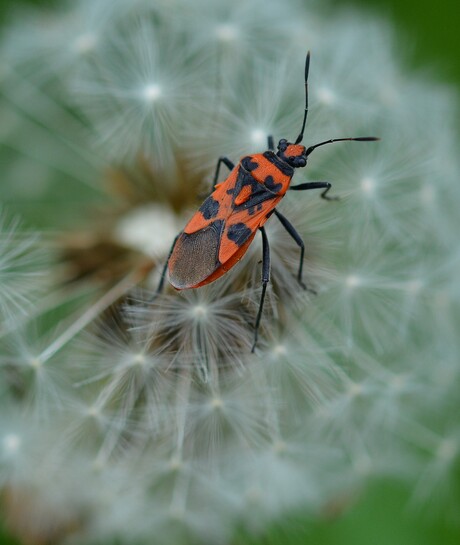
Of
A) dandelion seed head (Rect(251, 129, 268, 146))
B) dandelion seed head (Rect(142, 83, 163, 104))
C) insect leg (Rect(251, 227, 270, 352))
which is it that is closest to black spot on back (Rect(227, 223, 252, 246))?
insect leg (Rect(251, 227, 270, 352))

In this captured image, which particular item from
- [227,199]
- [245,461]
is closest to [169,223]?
[227,199]

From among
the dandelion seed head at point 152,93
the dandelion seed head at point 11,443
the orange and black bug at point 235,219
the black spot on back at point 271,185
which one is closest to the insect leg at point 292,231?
the orange and black bug at point 235,219

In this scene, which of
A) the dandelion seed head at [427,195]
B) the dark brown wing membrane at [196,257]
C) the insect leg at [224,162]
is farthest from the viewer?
the dandelion seed head at [427,195]

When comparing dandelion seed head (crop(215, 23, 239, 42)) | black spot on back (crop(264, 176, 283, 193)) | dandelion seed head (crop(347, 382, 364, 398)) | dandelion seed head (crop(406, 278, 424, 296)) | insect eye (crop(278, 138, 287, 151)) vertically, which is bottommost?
dandelion seed head (crop(347, 382, 364, 398))

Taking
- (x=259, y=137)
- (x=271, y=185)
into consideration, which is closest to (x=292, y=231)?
(x=271, y=185)

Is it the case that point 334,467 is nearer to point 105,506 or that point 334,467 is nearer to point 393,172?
point 105,506

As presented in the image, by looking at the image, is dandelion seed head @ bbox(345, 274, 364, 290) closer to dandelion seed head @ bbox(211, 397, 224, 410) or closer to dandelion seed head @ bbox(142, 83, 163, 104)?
dandelion seed head @ bbox(211, 397, 224, 410)

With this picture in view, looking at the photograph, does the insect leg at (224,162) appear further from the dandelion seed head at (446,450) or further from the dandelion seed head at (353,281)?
the dandelion seed head at (446,450)

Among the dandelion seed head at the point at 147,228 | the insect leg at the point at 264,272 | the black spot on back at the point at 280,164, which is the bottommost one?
the insect leg at the point at 264,272

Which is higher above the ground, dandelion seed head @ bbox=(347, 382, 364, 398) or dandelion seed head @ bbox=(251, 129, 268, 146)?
dandelion seed head @ bbox=(251, 129, 268, 146)
